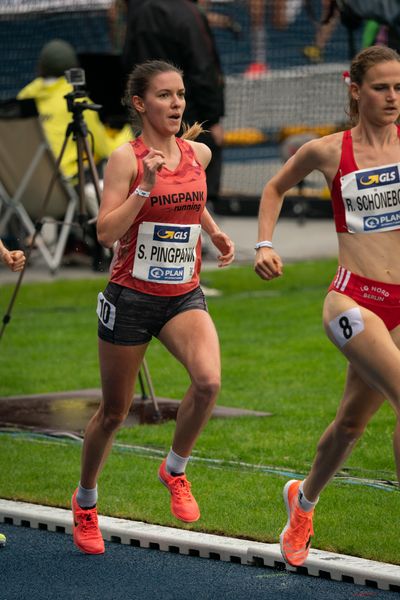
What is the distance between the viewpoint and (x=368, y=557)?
20.0 ft

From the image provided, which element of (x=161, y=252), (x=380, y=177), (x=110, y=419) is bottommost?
(x=110, y=419)

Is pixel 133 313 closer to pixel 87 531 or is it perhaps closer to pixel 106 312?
pixel 106 312

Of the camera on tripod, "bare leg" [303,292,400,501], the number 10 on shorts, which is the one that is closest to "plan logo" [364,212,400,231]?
"bare leg" [303,292,400,501]

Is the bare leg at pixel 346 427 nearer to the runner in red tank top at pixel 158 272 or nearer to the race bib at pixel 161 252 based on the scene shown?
the runner in red tank top at pixel 158 272

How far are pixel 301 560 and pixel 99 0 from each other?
533 inches

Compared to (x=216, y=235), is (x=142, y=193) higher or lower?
higher

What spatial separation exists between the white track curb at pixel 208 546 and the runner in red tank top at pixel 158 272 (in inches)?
7.4

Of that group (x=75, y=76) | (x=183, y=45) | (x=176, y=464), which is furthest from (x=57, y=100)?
(x=176, y=464)

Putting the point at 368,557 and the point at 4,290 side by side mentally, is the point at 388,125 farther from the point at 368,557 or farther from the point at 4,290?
the point at 4,290

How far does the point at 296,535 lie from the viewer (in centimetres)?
601

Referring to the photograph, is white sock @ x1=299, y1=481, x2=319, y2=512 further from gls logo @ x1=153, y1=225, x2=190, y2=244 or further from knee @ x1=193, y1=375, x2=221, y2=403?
gls logo @ x1=153, y1=225, x2=190, y2=244

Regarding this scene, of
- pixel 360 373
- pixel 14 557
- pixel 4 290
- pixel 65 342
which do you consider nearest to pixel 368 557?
pixel 360 373

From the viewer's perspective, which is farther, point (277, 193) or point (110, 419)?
point (110, 419)

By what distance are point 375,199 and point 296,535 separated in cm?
145
